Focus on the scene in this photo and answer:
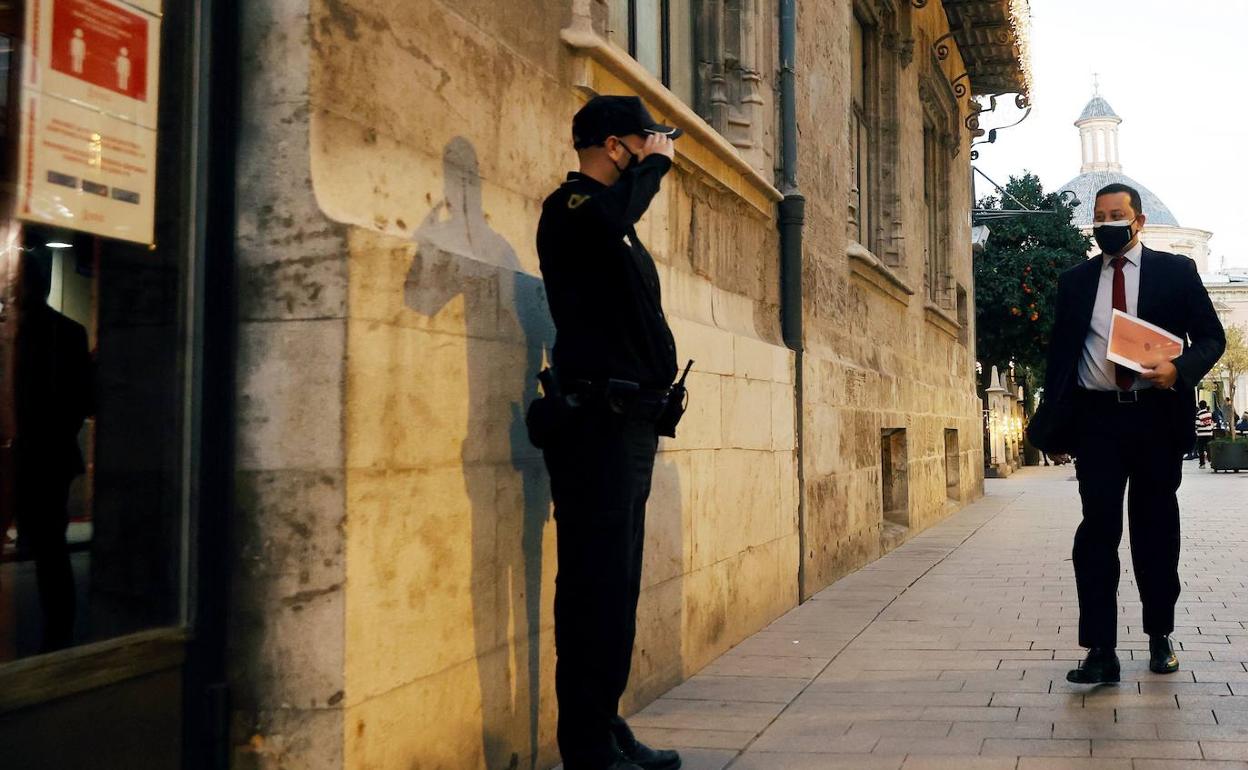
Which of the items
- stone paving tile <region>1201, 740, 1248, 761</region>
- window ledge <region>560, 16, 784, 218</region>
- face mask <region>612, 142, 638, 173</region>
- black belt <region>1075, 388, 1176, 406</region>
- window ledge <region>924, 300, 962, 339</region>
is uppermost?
window ledge <region>924, 300, 962, 339</region>

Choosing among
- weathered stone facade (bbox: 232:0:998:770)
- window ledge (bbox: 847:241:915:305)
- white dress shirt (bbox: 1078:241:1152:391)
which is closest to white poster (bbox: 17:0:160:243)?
weathered stone facade (bbox: 232:0:998:770)

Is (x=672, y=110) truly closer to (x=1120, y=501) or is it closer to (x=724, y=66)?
(x=724, y=66)

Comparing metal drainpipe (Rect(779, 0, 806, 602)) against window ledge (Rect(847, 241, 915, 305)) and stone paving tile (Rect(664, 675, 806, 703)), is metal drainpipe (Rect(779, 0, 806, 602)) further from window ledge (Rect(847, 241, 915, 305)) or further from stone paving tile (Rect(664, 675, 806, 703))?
stone paving tile (Rect(664, 675, 806, 703))

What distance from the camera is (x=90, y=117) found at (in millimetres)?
2643

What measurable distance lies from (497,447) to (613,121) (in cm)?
95

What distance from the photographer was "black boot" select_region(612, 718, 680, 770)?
373 centimetres

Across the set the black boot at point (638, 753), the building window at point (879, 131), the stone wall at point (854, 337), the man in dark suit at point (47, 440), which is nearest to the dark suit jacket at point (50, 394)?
the man in dark suit at point (47, 440)

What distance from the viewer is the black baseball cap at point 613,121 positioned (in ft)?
12.0

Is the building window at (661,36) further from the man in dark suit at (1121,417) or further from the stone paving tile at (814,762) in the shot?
the stone paving tile at (814,762)

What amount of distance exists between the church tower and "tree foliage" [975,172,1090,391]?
88.5 metres

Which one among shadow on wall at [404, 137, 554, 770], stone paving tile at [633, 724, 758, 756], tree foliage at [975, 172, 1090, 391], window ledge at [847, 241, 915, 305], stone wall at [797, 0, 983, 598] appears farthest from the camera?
tree foliage at [975, 172, 1090, 391]

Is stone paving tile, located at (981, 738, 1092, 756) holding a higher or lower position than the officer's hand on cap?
lower

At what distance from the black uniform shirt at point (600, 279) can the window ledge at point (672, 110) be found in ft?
3.85

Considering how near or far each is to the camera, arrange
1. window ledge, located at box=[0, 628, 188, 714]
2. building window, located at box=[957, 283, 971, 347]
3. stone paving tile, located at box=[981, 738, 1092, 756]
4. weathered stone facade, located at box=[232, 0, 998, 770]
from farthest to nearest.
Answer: building window, located at box=[957, 283, 971, 347] < stone paving tile, located at box=[981, 738, 1092, 756] < weathered stone facade, located at box=[232, 0, 998, 770] < window ledge, located at box=[0, 628, 188, 714]
